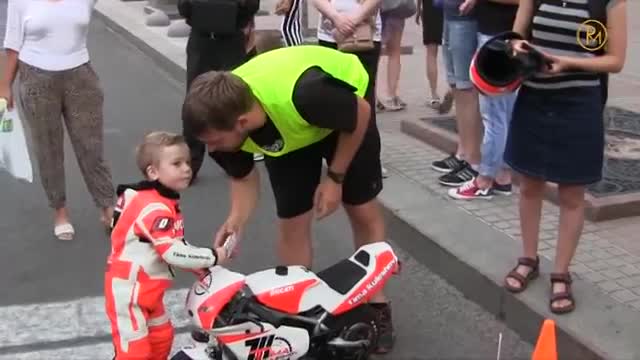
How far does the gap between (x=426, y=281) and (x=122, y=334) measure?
1.94 m

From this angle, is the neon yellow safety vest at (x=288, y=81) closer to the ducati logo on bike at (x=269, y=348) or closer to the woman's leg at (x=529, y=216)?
the ducati logo on bike at (x=269, y=348)

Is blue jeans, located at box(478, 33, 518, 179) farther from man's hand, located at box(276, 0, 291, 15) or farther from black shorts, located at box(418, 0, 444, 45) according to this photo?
black shorts, located at box(418, 0, 444, 45)

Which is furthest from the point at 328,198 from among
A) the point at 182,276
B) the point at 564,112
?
the point at 182,276

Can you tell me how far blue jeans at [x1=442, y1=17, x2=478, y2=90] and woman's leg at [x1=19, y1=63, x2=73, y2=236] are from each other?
240 centimetres

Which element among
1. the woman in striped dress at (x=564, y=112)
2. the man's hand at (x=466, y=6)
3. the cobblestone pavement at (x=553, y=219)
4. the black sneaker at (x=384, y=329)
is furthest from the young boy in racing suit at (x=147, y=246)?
the man's hand at (x=466, y=6)

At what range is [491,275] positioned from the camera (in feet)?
14.6

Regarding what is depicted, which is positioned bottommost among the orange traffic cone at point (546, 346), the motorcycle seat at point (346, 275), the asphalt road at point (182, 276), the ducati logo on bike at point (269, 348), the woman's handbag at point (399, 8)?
the asphalt road at point (182, 276)

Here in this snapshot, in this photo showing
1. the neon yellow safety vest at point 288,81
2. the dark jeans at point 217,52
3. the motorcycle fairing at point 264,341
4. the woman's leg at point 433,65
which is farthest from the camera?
the woman's leg at point 433,65

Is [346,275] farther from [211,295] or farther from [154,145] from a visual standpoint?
[154,145]

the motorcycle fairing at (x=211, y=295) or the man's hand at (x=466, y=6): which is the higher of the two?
the man's hand at (x=466, y=6)

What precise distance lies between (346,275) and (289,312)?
1.01 feet

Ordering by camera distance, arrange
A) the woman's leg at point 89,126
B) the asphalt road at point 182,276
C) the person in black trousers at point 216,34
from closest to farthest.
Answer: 1. the asphalt road at point 182,276
2. the woman's leg at point 89,126
3. the person in black trousers at point 216,34

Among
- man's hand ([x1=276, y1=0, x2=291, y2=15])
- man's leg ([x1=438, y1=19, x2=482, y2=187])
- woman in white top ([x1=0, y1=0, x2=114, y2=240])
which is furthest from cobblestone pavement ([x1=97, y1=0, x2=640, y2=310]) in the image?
woman in white top ([x1=0, y1=0, x2=114, y2=240])

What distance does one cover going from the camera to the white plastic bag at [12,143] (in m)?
5.11
